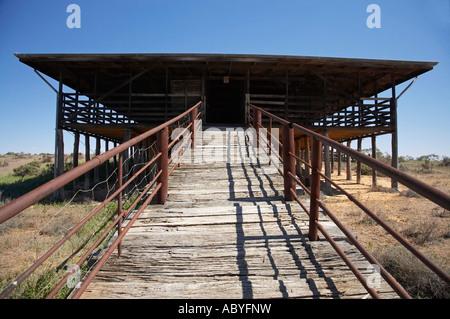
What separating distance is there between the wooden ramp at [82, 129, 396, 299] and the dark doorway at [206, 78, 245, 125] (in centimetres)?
1049

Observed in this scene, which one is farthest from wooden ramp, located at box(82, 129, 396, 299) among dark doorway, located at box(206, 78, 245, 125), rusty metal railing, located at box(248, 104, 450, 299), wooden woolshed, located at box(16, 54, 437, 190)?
dark doorway, located at box(206, 78, 245, 125)

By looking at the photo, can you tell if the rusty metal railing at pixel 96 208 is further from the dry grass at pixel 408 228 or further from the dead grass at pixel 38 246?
the dry grass at pixel 408 228

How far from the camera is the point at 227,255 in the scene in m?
2.16

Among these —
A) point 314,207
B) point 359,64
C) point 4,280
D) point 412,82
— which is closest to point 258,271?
point 314,207

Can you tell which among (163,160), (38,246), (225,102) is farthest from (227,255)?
(225,102)

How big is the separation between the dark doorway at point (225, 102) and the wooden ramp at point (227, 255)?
1049 cm

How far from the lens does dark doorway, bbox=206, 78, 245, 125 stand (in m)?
13.8

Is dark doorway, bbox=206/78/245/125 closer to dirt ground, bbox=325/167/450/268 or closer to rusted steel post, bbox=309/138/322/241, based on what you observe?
dirt ground, bbox=325/167/450/268

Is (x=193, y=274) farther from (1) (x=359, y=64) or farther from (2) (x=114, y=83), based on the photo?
(2) (x=114, y=83)

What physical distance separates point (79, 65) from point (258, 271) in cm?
1152

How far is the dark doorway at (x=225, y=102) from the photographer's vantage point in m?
13.8

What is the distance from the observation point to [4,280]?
12.0 ft

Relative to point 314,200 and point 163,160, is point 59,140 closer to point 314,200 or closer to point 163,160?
point 163,160

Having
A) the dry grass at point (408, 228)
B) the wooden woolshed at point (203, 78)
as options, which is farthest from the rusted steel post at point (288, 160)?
the wooden woolshed at point (203, 78)
